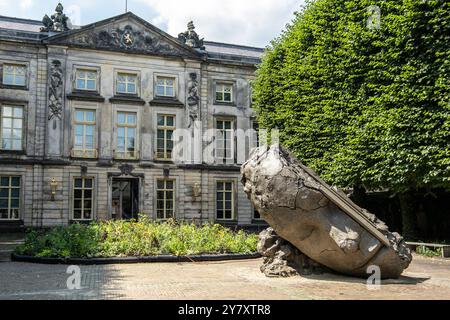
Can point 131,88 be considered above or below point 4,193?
above

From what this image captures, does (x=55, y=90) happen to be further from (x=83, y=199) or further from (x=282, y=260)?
(x=282, y=260)

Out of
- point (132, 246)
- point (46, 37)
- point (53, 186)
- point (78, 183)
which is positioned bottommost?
point (132, 246)

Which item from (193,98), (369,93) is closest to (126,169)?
(193,98)

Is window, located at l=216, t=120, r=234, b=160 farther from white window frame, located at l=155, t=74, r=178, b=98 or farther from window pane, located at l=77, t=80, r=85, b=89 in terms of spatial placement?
window pane, located at l=77, t=80, r=85, b=89

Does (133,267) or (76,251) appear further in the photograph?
(76,251)

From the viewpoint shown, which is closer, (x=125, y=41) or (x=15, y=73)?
(x=15, y=73)

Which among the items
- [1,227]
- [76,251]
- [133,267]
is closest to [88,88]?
[1,227]

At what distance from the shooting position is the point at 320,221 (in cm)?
→ 913

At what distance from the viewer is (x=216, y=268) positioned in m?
11.8

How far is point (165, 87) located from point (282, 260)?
69.8ft

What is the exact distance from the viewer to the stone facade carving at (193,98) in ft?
97.5

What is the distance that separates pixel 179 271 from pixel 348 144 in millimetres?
9306

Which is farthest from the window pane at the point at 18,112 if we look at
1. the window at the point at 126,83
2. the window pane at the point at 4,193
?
the window at the point at 126,83

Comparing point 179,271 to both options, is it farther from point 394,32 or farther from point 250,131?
point 250,131
